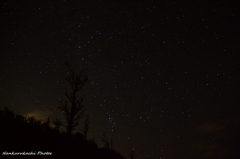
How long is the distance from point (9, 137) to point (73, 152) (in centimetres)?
279

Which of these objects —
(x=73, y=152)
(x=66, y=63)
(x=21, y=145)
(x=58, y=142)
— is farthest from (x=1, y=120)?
(x=66, y=63)

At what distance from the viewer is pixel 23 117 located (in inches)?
365

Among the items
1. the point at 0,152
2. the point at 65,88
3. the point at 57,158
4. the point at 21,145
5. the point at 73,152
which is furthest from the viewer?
the point at 65,88

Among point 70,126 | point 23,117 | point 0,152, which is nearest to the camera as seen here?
point 0,152

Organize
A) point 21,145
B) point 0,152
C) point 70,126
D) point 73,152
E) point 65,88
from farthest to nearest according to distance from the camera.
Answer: point 65,88 → point 70,126 → point 73,152 → point 21,145 → point 0,152

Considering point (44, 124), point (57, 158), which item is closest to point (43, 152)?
point (57, 158)

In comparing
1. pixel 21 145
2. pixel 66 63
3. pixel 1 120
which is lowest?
pixel 21 145

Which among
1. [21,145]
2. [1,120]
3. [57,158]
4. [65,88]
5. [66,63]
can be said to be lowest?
[57,158]

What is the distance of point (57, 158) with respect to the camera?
6840 millimetres

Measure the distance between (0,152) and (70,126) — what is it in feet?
29.0

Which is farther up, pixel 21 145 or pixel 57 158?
pixel 21 145

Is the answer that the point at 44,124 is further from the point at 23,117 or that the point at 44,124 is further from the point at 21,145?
the point at 21,145

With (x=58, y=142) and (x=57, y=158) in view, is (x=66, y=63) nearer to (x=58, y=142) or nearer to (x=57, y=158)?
(x=58, y=142)

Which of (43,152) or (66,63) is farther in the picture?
(66,63)
